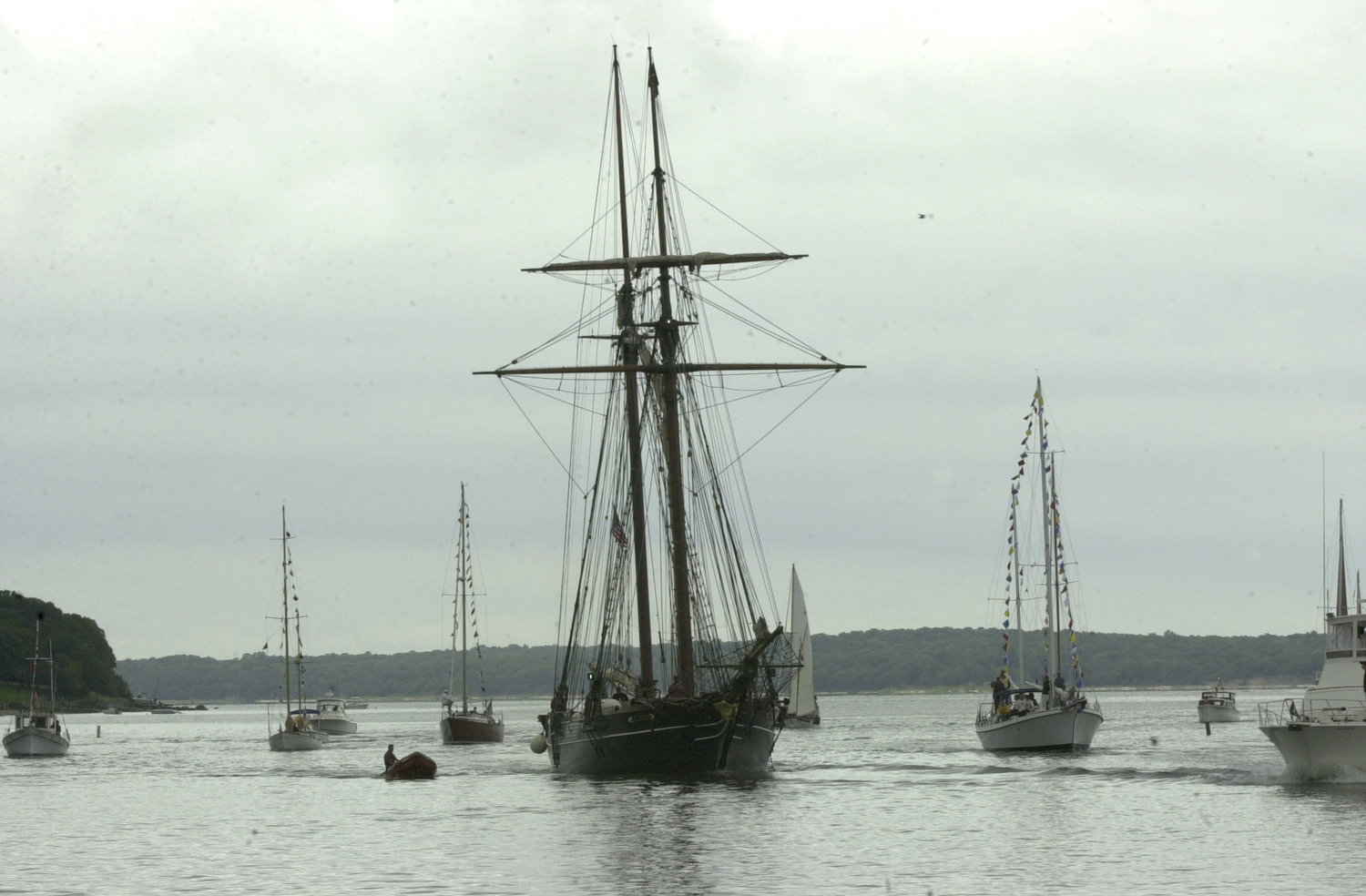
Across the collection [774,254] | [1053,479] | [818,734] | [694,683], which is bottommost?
[818,734]

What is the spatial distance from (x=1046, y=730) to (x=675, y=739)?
26.6 metres

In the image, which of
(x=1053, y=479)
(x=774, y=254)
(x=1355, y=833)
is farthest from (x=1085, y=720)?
(x=1355, y=833)

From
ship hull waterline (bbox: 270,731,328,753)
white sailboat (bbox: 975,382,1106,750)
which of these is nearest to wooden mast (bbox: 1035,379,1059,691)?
white sailboat (bbox: 975,382,1106,750)

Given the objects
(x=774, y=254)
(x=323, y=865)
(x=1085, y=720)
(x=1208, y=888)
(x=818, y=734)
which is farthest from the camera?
(x=818, y=734)

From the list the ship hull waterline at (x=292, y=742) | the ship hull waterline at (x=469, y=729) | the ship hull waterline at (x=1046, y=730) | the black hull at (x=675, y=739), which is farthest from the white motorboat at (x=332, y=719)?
the black hull at (x=675, y=739)

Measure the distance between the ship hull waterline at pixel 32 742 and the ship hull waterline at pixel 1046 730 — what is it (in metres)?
61.9

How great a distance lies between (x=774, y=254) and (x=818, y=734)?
238 ft

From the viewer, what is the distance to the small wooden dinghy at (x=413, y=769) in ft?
266

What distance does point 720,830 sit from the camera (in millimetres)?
48656

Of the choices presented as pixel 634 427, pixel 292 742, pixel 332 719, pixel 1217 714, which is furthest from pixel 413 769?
pixel 1217 714

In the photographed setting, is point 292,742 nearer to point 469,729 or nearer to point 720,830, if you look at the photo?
point 469,729

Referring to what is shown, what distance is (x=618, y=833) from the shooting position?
48.5 m

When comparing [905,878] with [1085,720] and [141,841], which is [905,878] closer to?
[141,841]

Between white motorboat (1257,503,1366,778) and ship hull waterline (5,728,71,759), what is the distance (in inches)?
3188
